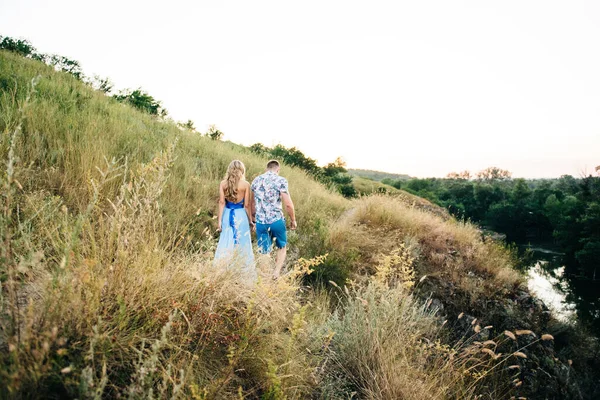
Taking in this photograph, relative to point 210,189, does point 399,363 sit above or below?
below

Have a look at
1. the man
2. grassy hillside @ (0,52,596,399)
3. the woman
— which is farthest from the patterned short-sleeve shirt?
grassy hillside @ (0,52,596,399)

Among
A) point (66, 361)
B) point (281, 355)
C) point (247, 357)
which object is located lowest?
point (281, 355)

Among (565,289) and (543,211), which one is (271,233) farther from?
(543,211)

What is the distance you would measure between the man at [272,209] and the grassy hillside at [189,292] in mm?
913

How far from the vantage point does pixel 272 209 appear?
16.3 ft

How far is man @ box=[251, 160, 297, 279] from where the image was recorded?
4953 mm

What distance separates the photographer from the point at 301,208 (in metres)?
7.47

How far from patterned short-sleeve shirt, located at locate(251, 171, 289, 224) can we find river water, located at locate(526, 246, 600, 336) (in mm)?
13763

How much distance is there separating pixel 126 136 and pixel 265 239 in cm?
341

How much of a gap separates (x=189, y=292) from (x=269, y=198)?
3.14 metres

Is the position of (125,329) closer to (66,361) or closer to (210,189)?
(66,361)

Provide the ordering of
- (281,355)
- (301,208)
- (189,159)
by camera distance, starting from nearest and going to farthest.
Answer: (281,355) → (189,159) → (301,208)

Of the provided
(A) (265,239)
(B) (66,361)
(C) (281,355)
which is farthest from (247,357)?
(A) (265,239)

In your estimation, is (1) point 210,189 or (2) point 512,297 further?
(2) point 512,297
